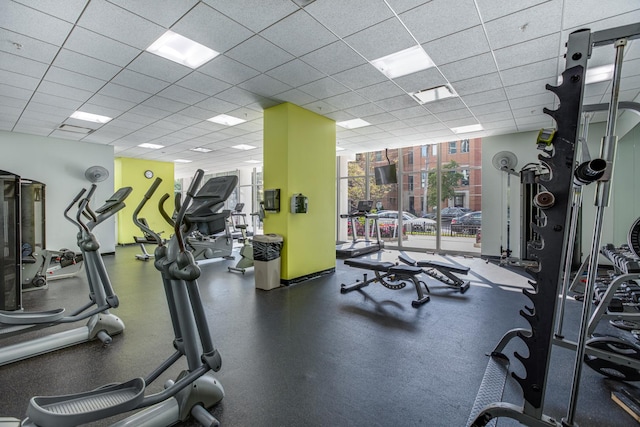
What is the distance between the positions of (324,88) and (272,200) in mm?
1930

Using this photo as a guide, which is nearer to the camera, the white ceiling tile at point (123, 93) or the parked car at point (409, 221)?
the white ceiling tile at point (123, 93)

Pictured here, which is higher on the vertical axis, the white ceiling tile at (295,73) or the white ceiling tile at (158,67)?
the white ceiling tile at (295,73)

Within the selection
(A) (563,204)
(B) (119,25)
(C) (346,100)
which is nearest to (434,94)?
(C) (346,100)

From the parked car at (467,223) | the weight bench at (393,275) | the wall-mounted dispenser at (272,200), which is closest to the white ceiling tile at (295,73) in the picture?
the wall-mounted dispenser at (272,200)

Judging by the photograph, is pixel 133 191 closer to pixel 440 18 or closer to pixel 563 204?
pixel 440 18

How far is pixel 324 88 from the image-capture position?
446cm

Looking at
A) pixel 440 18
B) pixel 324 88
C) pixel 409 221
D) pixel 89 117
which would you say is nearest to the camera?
pixel 440 18

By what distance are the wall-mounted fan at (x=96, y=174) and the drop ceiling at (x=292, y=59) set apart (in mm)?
1510

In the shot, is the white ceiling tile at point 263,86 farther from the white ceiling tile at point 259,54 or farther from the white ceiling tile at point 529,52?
the white ceiling tile at point 529,52

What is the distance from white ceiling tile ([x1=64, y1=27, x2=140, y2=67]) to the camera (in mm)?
3086

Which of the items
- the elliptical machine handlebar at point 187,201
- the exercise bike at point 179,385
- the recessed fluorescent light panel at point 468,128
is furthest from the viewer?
the recessed fluorescent light panel at point 468,128

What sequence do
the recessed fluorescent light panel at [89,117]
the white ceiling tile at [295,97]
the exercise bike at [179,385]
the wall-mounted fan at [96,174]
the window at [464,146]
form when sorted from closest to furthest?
the exercise bike at [179,385] < the white ceiling tile at [295,97] < the recessed fluorescent light panel at [89,117] < the wall-mounted fan at [96,174] < the window at [464,146]

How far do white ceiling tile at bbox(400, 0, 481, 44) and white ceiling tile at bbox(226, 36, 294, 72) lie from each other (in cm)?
139

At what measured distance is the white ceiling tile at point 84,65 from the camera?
3.50 metres
